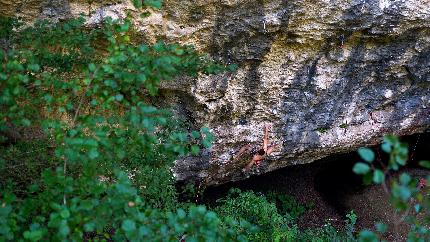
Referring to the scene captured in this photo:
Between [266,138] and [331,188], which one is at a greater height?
[266,138]

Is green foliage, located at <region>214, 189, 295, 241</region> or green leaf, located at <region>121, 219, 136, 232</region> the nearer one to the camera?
green leaf, located at <region>121, 219, 136, 232</region>

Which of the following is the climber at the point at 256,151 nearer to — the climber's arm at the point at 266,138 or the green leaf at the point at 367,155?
the climber's arm at the point at 266,138

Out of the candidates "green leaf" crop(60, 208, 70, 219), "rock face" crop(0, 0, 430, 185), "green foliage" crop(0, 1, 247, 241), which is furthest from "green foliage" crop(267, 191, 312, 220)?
"green leaf" crop(60, 208, 70, 219)

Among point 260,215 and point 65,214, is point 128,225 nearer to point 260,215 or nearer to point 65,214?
point 65,214

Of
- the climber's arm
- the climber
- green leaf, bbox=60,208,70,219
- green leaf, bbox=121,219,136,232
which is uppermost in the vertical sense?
green leaf, bbox=121,219,136,232

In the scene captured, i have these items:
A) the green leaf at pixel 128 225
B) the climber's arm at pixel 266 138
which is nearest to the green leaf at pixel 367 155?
the green leaf at pixel 128 225

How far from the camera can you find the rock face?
431 cm

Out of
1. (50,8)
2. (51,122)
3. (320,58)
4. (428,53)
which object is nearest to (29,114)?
(51,122)

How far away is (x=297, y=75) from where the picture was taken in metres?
4.95

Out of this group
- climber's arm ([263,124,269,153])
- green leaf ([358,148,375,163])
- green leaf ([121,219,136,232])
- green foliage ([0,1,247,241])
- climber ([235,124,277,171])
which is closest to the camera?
green leaf ([358,148,375,163])

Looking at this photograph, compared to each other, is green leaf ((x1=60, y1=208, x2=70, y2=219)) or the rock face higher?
green leaf ((x1=60, y1=208, x2=70, y2=219))

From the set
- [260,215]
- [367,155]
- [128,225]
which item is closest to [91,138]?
[128,225]

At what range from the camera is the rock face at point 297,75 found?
14.1 ft

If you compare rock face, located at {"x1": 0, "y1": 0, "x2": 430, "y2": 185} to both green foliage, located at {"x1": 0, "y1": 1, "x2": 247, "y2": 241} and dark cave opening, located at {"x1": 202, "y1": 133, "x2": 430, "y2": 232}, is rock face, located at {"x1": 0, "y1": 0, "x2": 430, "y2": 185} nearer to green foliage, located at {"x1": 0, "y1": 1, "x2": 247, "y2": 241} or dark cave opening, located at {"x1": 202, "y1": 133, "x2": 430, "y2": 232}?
green foliage, located at {"x1": 0, "y1": 1, "x2": 247, "y2": 241}
